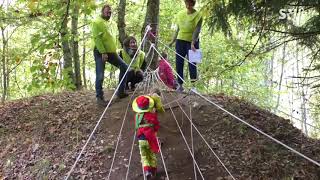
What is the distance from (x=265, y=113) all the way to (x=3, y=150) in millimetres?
4593

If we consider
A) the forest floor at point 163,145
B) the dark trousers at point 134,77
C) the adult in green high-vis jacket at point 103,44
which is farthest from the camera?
the dark trousers at point 134,77

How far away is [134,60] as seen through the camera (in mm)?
7012

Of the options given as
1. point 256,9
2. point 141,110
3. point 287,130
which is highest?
point 256,9

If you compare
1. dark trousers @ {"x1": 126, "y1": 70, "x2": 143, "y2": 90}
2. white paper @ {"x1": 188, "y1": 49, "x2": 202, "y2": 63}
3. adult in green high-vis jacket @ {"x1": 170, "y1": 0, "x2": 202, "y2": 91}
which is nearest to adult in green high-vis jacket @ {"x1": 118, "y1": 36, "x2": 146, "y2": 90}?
dark trousers @ {"x1": 126, "y1": 70, "x2": 143, "y2": 90}

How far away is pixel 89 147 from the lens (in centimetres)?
584

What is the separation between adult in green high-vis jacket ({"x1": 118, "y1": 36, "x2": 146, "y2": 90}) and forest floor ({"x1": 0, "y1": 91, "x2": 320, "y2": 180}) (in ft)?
1.83

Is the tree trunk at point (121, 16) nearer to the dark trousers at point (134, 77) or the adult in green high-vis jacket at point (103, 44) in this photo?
the dark trousers at point (134, 77)

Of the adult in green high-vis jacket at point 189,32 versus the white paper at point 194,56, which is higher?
the adult in green high-vis jacket at point 189,32

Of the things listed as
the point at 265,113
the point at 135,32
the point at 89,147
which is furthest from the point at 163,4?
the point at 89,147

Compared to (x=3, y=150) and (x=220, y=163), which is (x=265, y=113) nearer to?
(x=220, y=163)

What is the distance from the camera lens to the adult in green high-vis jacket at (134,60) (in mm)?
6900

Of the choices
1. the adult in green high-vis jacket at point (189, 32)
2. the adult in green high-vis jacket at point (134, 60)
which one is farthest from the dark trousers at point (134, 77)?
the adult in green high-vis jacket at point (189, 32)

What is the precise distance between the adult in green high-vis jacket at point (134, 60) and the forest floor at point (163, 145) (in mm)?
559

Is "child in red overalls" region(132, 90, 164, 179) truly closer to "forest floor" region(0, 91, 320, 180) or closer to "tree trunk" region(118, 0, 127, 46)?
"forest floor" region(0, 91, 320, 180)
